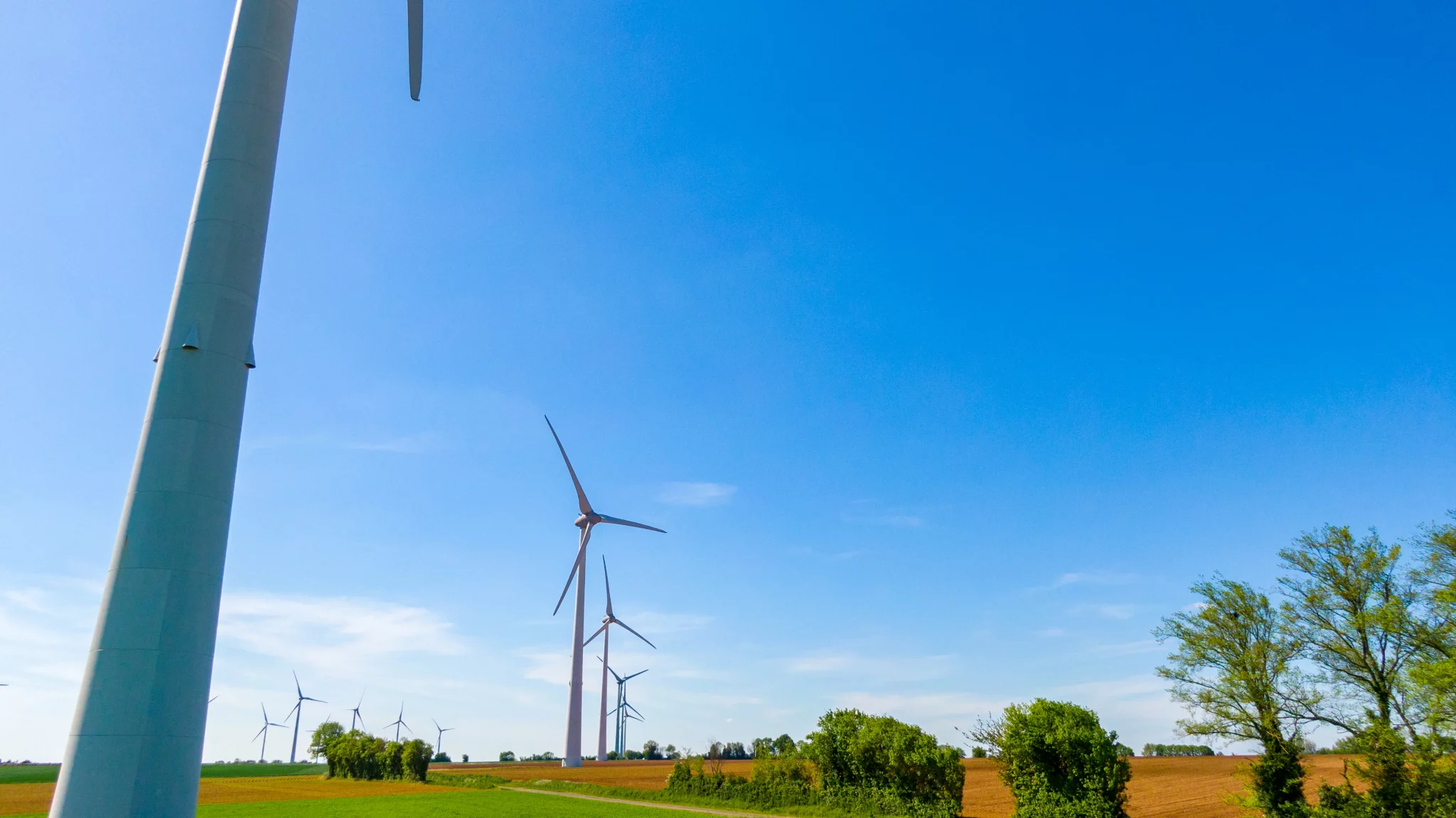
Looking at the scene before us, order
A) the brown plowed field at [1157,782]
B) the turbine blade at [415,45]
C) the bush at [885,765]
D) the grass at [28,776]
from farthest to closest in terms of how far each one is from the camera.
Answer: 1. the grass at [28,776]
2. the brown plowed field at [1157,782]
3. the bush at [885,765]
4. the turbine blade at [415,45]

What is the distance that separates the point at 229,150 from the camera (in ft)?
55.9

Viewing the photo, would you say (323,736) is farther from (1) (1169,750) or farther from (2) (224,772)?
→ (1) (1169,750)

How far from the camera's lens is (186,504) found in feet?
47.9

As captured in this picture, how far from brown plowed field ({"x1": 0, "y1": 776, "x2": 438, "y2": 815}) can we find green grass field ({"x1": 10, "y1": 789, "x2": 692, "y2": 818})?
4.49 meters

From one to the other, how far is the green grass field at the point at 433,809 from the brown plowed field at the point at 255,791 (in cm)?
449

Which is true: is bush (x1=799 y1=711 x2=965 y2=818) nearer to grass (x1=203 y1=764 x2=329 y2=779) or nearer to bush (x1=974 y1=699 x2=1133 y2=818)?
bush (x1=974 y1=699 x2=1133 y2=818)

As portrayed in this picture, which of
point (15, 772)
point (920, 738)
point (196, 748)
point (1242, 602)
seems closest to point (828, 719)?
point (920, 738)

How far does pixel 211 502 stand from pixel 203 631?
2386mm

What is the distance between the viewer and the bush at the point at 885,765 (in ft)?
165

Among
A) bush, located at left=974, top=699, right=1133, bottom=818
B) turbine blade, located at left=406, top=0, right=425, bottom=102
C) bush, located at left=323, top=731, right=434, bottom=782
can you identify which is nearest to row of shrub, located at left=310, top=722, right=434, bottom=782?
bush, located at left=323, top=731, right=434, bottom=782

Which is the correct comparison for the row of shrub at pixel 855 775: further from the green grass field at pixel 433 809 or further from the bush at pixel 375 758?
the bush at pixel 375 758

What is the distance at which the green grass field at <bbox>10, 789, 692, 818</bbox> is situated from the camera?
5411cm

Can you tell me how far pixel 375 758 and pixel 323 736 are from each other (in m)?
29.0

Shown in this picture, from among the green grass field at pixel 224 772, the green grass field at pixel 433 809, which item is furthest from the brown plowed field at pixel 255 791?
the green grass field at pixel 224 772
